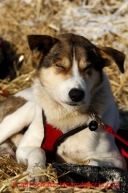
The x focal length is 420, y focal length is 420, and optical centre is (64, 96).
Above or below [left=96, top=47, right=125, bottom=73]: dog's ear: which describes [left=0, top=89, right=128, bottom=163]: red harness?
below

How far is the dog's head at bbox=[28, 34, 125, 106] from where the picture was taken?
14.1 ft

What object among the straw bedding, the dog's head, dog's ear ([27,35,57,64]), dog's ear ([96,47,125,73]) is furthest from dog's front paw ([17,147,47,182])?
the straw bedding

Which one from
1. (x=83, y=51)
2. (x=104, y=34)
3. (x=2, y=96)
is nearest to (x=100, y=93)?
(x=83, y=51)

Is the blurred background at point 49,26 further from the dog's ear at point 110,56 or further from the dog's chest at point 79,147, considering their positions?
the dog's chest at point 79,147

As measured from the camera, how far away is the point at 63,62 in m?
4.55

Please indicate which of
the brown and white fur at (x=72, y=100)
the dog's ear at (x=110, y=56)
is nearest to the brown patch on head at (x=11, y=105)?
the brown and white fur at (x=72, y=100)

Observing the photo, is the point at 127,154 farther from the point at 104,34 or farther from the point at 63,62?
the point at 104,34

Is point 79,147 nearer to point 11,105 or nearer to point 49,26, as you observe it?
point 11,105

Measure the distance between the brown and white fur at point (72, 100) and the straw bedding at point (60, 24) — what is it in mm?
2753

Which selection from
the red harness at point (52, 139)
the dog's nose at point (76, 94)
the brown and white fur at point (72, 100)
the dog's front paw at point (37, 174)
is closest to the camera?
the dog's front paw at point (37, 174)

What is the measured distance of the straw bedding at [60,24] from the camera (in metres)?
7.91

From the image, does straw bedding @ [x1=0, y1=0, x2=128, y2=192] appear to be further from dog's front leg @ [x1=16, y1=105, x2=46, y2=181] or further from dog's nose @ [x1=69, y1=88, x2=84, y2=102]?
dog's nose @ [x1=69, y1=88, x2=84, y2=102]

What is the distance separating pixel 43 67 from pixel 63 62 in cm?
31

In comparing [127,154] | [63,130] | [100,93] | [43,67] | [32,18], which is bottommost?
[127,154]
